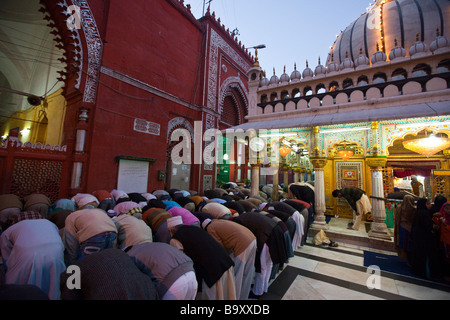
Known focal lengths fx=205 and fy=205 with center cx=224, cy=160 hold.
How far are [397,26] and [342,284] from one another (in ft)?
31.1

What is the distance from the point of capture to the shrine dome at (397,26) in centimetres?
721

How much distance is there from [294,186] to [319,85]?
326 centimetres

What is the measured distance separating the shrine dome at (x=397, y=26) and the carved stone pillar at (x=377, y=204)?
158 inches

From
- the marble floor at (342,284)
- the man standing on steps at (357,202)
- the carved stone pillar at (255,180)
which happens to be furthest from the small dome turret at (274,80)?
the marble floor at (342,284)

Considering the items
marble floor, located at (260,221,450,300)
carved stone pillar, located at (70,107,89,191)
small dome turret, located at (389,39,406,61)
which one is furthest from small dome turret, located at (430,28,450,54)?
carved stone pillar, located at (70,107,89,191)

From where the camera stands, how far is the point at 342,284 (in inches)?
121

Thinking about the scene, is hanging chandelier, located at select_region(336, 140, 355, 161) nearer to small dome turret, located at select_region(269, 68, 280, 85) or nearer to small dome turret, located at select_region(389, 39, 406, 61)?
small dome turret, located at select_region(389, 39, 406, 61)

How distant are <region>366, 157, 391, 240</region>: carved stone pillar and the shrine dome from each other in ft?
13.2

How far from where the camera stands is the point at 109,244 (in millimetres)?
2596

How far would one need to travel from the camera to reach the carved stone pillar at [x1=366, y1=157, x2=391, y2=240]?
188 inches

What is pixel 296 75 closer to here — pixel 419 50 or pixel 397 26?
pixel 419 50

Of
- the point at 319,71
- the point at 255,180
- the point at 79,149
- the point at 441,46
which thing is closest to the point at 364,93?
the point at 319,71
